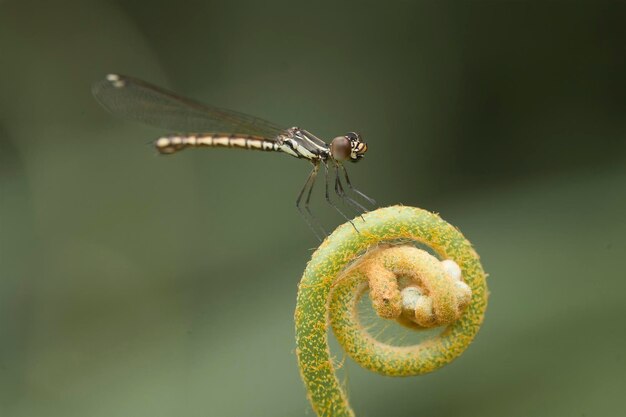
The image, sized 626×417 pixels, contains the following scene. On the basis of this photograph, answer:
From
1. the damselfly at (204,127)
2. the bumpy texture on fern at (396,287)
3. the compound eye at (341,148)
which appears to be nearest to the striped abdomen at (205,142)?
the damselfly at (204,127)

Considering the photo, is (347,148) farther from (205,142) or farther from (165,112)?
(165,112)

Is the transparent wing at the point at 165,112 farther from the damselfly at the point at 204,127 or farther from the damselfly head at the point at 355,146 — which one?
the damselfly head at the point at 355,146

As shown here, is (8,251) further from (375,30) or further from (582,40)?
(582,40)

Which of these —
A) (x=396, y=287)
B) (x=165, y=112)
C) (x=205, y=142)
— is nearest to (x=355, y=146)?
(x=205, y=142)

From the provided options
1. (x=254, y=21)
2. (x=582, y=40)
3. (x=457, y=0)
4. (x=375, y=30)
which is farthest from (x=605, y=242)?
(x=254, y=21)

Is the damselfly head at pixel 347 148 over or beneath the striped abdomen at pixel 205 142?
beneath

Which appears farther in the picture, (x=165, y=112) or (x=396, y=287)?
(x=165, y=112)

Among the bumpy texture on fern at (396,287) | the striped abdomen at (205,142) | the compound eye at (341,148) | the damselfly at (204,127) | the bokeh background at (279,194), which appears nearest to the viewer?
the bumpy texture on fern at (396,287)

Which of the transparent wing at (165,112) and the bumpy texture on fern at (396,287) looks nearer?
the bumpy texture on fern at (396,287)
